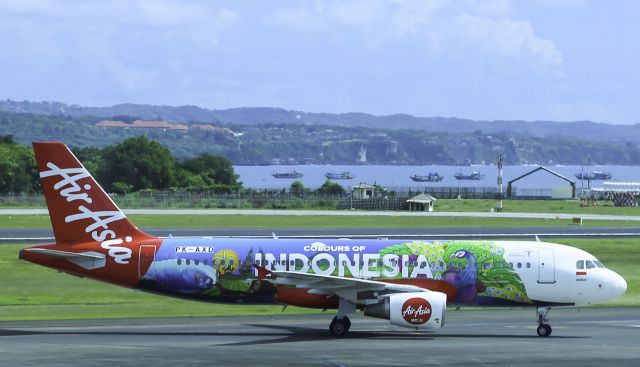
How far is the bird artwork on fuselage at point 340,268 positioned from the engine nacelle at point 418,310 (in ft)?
5.77

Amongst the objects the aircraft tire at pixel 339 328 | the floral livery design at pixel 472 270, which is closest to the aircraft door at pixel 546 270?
the floral livery design at pixel 472 270

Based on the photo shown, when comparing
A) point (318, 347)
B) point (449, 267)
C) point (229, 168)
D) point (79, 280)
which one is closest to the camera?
point (318, 347)

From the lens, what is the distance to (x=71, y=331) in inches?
1777

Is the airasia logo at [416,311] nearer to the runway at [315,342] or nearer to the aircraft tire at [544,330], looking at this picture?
the runway at [315,342]

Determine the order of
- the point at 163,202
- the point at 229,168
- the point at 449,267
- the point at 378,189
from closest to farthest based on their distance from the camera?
the point at 449,267 → the point at 163,202 → the point at 378,189 → the point at 229,168

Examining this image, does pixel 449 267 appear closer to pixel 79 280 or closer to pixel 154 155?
pixel 79 280

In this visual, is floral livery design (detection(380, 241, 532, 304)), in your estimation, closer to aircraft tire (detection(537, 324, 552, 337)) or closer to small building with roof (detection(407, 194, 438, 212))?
aircraft tire (detection(537, 324, 552, 337))

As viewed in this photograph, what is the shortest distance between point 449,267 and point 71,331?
15.2m

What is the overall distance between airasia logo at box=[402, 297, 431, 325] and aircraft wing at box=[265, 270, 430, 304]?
1469mm

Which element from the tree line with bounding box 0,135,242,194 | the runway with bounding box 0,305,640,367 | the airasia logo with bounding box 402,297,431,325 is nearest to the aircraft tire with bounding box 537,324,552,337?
the runway with bounding box 0,305,640,367

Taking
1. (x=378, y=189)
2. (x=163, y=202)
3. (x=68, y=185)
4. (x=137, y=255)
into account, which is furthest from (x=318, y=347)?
(x=378, y=189)

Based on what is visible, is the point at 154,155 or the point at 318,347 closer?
the point at 318,347

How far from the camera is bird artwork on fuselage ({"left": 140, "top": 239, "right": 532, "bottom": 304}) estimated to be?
44.5 metres

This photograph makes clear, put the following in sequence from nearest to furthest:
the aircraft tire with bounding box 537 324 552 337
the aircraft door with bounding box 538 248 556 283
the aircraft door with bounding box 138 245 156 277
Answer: the aircraft tire with bounding box 537 324 552 337 < the aircraft door with bounding box 538 248 556 283 < the aircraft door with bounding box 138 245 156 277
